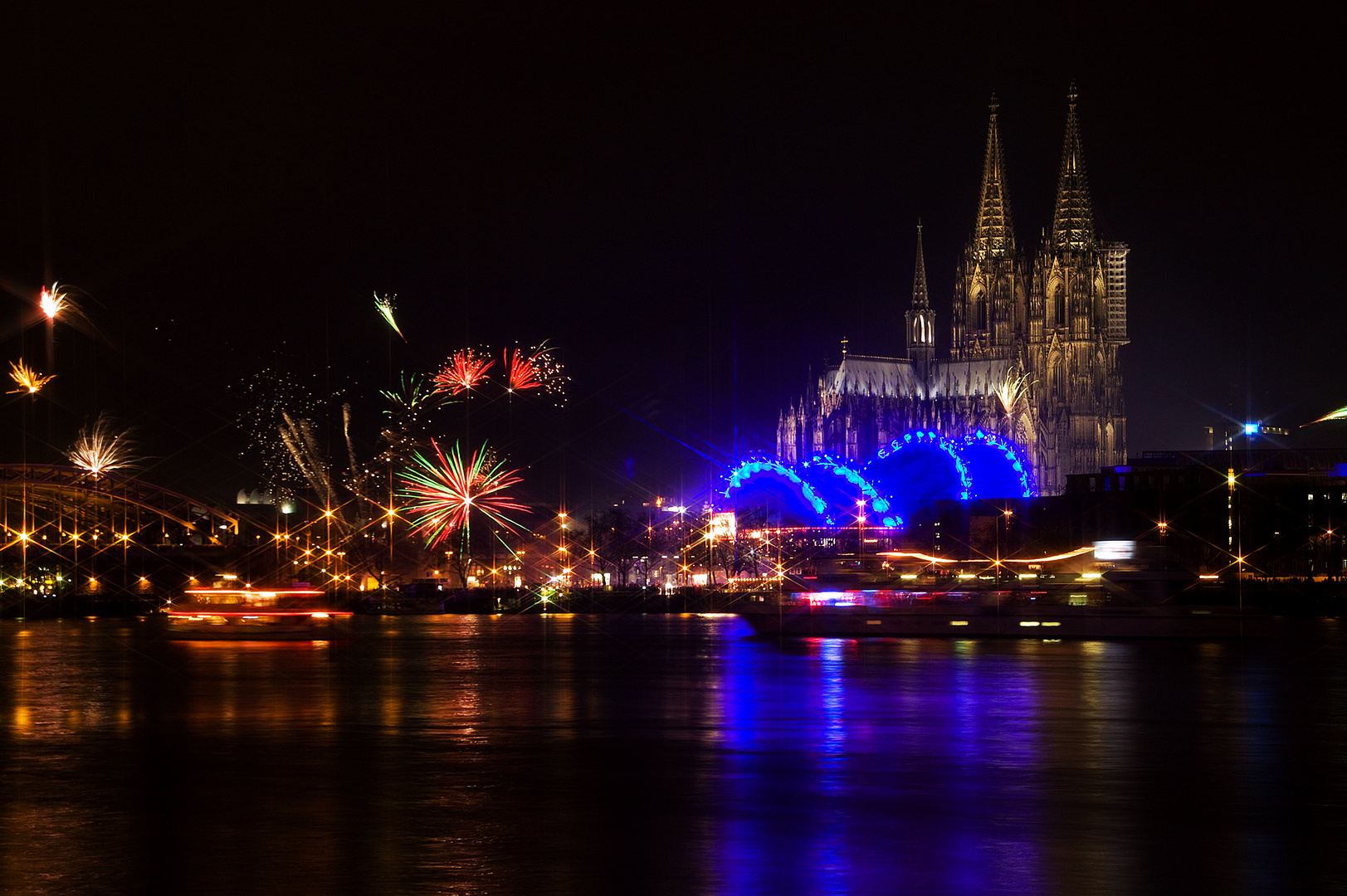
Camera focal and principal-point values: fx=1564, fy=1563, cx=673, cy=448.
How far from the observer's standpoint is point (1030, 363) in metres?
189

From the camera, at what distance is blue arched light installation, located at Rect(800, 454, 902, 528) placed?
16800cm

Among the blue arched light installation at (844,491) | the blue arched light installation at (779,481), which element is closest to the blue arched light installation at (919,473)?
the blue arched light installation at (844,491)

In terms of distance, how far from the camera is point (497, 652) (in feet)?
192

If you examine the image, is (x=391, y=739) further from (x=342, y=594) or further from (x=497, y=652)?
(x=342, y=594)

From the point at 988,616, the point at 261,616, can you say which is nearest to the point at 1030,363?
the point at 988,616

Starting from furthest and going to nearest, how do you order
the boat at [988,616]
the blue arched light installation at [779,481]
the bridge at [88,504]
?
the blue arched light installation at [779,481], the bridge at [88,504], the boat at [988,616]

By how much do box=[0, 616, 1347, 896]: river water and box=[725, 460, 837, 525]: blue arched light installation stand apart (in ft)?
393

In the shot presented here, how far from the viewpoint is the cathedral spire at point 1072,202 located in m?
188

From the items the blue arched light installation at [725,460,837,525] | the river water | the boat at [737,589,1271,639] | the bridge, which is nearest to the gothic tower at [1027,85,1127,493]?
the blue arched light installation at [725,460,837,525]

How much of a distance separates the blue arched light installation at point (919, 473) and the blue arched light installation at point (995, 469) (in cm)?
179

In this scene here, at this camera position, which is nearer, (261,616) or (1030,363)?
(261,616)

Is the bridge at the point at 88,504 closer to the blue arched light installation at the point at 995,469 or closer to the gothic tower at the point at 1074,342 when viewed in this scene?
the blue arched light installation at the point at 995,469

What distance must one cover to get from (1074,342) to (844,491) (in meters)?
37.6

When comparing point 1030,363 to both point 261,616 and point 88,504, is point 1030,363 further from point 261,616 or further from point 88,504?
point 261,616
